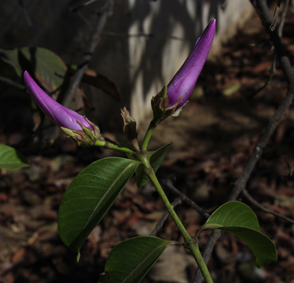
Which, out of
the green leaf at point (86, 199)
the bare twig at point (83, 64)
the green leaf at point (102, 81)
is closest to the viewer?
the green leaf at point (86, 199)

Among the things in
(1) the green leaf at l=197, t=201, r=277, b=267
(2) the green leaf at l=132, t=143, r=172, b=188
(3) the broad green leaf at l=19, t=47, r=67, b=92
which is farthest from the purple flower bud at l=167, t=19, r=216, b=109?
(3) the broad green leaf at l=19, t=47, r=67, b=92

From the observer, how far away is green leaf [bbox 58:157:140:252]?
2.57 feet

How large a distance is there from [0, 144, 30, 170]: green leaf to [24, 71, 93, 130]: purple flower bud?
461 mm

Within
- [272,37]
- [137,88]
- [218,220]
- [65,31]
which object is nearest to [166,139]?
[137,88]

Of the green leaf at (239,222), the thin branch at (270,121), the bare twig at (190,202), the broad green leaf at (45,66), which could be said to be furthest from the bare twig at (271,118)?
the broad green leaf at (45,66)

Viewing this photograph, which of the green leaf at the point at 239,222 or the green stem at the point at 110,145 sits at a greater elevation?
the green stem at the point at 110,145

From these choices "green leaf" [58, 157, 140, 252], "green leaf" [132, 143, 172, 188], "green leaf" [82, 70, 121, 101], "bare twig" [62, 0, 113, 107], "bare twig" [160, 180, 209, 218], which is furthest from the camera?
"green leaf" [82, 70, 121, 101]

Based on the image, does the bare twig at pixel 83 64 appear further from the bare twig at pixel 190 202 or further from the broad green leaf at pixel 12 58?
the bare twig at pixel 190 202

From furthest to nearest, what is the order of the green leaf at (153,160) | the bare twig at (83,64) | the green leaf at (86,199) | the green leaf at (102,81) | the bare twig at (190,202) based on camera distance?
1. the green leaf at (102,81)
2. the bare twig at (83,64)
3. the bare twig at (190,202)
4. the green leaf at (153,160)
5. the green leaf at (86,199)

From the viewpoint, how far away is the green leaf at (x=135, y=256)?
81 centimetres

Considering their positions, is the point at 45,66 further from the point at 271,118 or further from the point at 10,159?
the point at 271,118

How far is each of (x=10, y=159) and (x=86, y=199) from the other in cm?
56

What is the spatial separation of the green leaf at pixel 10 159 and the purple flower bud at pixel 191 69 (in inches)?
26.1

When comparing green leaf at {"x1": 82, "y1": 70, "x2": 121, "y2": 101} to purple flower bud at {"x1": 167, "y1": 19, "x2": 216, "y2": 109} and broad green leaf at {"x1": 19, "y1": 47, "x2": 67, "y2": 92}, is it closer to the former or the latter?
broad green leaf at {"x1": 19, "y1": 47, "x2": 67, "y2": 92}
